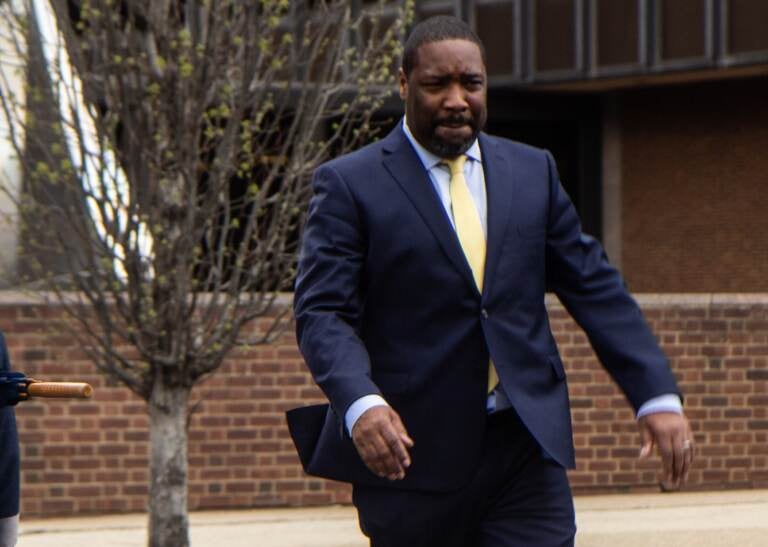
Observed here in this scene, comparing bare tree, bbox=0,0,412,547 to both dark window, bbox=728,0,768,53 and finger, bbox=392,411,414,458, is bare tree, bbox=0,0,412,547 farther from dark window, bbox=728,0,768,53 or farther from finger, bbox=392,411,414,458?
dark window, bbox=728,0,768,53

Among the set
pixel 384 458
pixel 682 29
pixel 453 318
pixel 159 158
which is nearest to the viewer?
pixel 384 458

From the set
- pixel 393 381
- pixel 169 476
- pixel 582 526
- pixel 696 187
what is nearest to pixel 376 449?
pixel 393 381

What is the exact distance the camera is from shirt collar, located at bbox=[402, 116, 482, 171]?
13.0 ft

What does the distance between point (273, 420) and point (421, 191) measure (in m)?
7.76

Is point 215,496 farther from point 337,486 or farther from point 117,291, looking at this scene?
point 117,291

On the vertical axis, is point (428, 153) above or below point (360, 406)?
above

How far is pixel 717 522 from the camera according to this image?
10.2m

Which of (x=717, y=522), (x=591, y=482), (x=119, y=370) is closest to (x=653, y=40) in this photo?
(x=591, y=482)

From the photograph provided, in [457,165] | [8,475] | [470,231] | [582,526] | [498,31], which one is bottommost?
[582,526]

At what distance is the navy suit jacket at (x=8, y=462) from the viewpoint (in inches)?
213

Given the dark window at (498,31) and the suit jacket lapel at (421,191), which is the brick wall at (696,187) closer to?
the dark window at (498,31)

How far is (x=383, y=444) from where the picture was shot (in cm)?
351

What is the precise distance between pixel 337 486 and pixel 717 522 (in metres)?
2.71

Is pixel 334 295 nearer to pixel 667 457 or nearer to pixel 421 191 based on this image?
pixel 421 191
